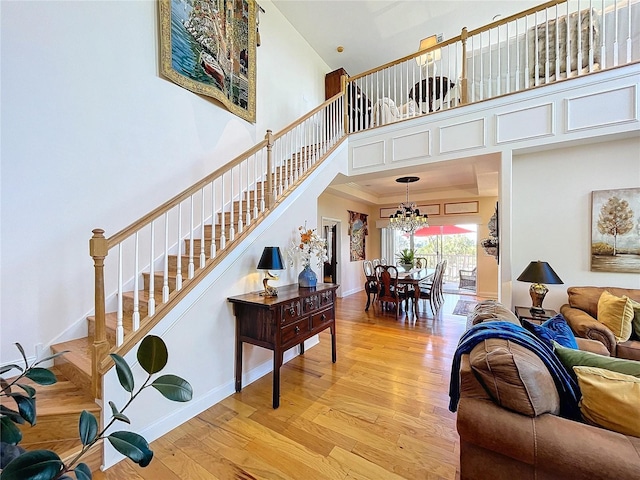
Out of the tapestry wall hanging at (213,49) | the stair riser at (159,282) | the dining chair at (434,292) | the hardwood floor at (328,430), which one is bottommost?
the hardwood floor at (328,430)

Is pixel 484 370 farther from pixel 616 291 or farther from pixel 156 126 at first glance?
pixel 156 126

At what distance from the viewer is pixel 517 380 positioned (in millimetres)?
1187

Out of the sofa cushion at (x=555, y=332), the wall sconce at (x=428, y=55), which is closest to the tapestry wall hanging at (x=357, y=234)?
the wall sconce at (x=428, y=55)

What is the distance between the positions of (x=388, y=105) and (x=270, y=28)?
239 cm

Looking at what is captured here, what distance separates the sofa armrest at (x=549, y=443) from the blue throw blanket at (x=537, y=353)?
0.19m

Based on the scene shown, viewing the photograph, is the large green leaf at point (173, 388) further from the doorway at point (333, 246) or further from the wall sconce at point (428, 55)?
the doorway at point (333, 246)

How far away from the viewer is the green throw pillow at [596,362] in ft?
4.22

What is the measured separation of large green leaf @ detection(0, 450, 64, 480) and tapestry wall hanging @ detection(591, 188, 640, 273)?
4731 mm

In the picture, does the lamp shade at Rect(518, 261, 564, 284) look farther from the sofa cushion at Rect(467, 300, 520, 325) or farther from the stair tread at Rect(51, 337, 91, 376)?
the stair tread at Rect(51, 337, 91, 376)

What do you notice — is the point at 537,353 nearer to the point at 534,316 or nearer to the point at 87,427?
the point at 87,427

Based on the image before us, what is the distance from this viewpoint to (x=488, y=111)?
3510mm

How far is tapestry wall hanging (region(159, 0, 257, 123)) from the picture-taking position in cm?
301

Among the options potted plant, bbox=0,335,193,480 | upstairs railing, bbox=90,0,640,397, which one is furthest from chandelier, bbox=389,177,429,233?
potted plant, bbox=0,335,193,480

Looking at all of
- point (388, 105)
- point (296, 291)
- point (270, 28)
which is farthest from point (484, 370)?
point (270, 28)
